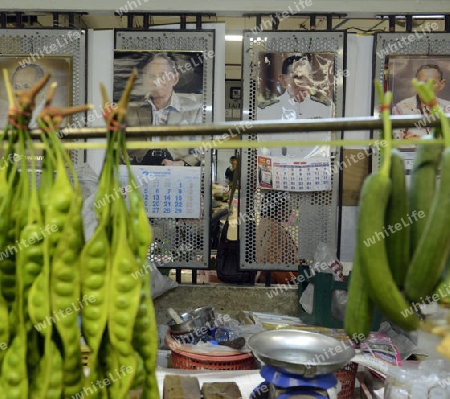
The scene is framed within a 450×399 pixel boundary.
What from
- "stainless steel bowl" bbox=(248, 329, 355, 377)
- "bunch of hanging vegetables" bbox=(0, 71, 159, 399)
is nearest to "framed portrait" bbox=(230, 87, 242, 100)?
"stainless steel bowl" bbox=(248, 329, 355, 377)

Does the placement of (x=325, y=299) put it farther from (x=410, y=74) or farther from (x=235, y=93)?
(x=235, y=93)

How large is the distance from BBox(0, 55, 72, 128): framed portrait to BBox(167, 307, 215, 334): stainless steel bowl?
186 centimetres

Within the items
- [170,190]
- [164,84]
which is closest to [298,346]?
[170,190]

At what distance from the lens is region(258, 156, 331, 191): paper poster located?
412 cm

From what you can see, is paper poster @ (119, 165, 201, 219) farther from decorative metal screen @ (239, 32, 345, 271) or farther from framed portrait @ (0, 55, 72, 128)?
framed portrait @ (0, 55, 72, 128)

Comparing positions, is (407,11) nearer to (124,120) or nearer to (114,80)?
(114,80)

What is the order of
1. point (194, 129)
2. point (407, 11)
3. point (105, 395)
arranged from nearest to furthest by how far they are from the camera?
point (105, 395) < point (194, 129) < point (407, 11)

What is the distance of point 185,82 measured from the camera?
410cm

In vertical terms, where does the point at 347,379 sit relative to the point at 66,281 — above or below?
below

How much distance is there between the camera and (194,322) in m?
3.57

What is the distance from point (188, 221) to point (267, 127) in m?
2.91

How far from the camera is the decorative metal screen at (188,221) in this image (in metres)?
4.09

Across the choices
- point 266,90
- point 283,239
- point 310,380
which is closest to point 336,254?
point 283,239

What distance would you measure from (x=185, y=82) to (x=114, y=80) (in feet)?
1.92
